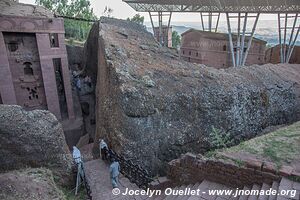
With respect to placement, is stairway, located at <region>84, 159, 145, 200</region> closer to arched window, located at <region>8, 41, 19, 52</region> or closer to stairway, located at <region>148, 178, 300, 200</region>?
stairway, located at <region>148, 178, 300, 200</region>

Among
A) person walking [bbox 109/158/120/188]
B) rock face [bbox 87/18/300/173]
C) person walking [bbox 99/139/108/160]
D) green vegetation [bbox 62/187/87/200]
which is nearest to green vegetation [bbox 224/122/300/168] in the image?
rock face [bbox 87/18/300/173]

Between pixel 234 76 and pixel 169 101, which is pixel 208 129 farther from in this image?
pixel 234 76

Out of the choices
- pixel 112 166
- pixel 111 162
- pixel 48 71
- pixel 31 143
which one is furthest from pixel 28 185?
pixel 48 71

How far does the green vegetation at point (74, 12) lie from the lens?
40281 millimetres

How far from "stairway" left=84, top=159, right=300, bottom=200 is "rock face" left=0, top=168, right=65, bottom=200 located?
3.86 feet

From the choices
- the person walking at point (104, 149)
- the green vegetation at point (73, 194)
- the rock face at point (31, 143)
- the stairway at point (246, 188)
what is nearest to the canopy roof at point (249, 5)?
the person walking at point (104, 149)

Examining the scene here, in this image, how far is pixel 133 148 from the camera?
309 inches

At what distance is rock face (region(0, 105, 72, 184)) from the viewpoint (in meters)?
7.18

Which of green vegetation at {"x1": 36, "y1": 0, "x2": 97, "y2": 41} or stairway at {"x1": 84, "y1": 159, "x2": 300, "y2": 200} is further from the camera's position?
green vegetation at {"x1": 36, "y1": 0, "x2": 97, "y2": 41}

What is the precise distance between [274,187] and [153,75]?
21.2 feet

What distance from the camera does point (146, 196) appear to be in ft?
21.8

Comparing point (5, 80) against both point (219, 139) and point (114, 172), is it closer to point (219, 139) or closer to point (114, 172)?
point (114, 172)

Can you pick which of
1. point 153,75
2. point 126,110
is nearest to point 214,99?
point 153,75

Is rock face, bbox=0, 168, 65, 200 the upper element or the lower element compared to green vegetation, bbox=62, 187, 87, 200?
upper
